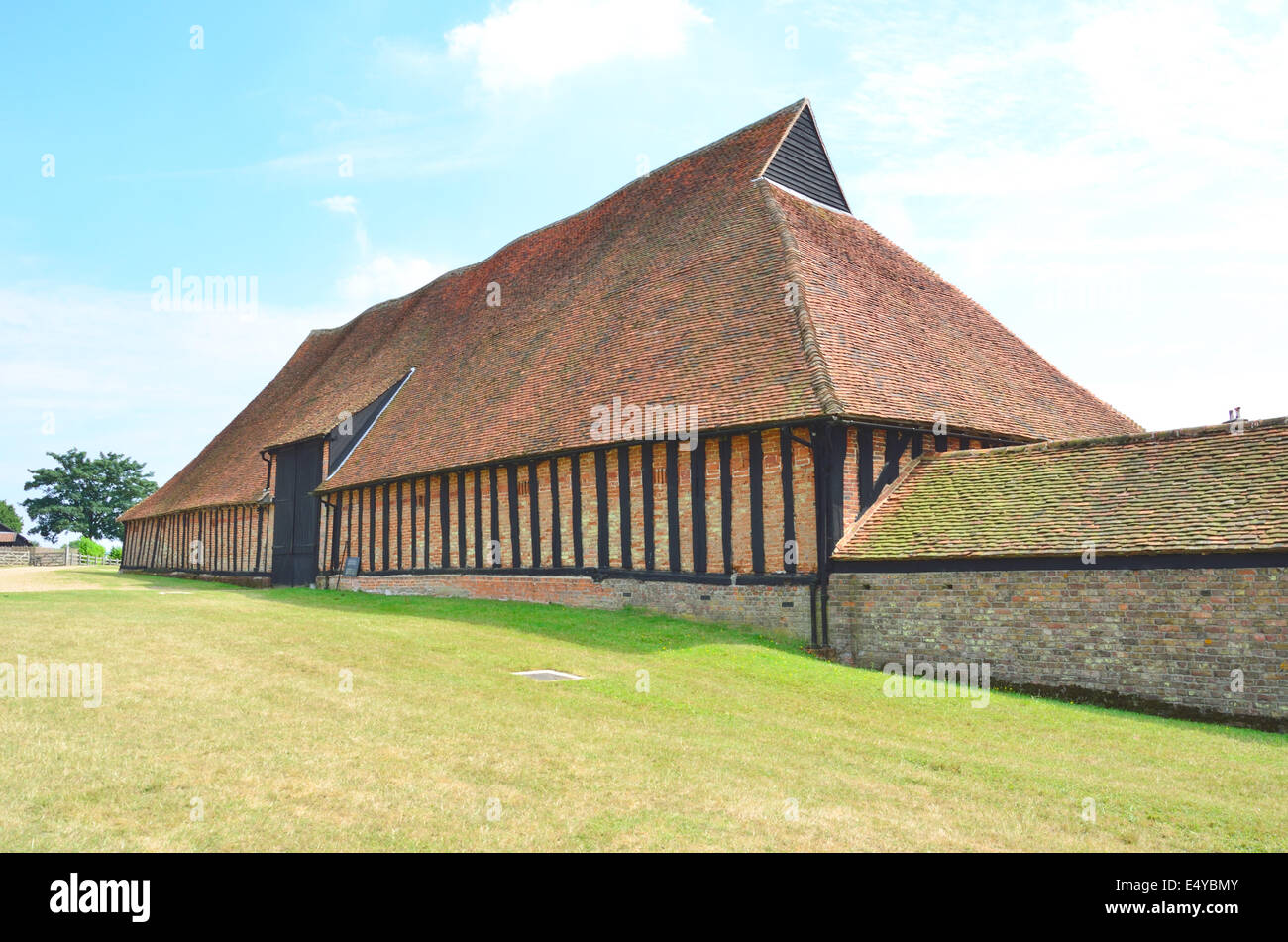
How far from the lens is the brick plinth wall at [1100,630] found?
10.6 m

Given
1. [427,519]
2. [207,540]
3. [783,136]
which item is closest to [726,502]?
[427,519]

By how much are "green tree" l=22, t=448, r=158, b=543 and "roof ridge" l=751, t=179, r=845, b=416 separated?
238 ft

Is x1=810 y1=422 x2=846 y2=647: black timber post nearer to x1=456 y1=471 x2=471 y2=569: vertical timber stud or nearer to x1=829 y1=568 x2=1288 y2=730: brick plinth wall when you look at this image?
x1=829 y1=568 x2=1288 y2=730: brick plinth wall

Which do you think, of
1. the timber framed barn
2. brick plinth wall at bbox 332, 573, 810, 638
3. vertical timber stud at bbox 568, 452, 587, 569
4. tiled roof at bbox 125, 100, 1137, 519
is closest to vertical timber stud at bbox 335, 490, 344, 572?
the timber framed barn

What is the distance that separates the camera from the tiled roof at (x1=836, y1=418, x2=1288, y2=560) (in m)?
11.4

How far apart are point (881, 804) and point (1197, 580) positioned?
699cm

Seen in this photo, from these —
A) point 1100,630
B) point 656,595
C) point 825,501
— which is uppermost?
point 825,501

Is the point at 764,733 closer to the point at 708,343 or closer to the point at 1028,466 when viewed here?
the point at 1028,466

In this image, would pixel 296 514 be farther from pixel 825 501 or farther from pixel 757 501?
pixel 825 501

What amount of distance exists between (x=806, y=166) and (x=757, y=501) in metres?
10.7

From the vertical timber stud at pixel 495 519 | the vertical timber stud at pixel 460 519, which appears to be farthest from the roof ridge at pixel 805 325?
the vertical timber stud at pixel 460 519

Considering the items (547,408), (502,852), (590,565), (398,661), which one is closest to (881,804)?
(502,852)

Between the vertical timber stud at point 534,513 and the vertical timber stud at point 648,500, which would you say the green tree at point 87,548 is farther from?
the vertical timber stud at point 648,500

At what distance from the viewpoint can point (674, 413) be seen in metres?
16.1
